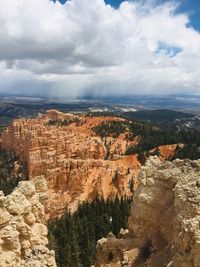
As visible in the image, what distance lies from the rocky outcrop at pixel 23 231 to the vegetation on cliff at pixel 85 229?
1700 centimetres

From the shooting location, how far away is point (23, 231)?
25.4 m

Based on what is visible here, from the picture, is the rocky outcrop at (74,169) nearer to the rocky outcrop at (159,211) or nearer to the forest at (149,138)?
the forest at (149,138)

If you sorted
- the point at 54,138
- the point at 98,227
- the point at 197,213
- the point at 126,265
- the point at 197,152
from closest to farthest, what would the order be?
the point at 197,213
the point at 126,265
the point at 98,227
the point at 54,138
the point at 197,152

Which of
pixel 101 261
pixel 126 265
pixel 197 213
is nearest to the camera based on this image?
pixel 197 213

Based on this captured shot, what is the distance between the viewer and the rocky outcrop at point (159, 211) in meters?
24.1

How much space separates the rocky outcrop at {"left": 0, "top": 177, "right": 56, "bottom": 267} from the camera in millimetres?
21016

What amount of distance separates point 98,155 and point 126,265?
3260 inches

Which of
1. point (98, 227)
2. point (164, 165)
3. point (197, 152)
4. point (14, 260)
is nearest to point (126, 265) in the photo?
point (164, 165)

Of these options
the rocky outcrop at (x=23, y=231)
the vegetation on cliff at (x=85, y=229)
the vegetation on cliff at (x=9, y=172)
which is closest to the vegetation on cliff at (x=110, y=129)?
the vegetation on cliff at (x=9, y=172)

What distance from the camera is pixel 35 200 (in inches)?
1125

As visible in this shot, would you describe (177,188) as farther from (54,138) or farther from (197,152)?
(197,152)

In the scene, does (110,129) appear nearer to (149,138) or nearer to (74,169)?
(149,138)

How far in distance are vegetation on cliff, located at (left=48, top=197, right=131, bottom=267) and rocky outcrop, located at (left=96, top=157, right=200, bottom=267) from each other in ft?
37.2

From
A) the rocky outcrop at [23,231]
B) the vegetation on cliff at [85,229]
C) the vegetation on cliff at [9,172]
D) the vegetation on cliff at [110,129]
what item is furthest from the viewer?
the vegetation on cliff at [110,129]
